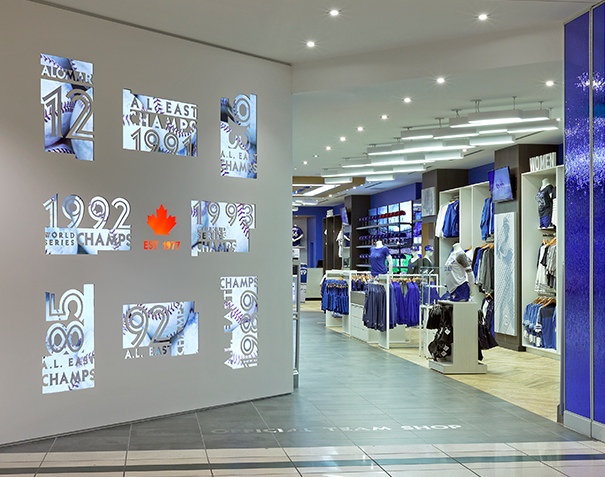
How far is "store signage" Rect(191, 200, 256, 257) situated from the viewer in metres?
6.87

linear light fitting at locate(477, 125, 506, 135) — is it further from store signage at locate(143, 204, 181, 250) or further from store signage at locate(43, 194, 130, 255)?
store signage at locate(43, 194, 130, 255)

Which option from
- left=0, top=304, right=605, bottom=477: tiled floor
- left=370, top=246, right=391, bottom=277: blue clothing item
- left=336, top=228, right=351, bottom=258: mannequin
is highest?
left=336, top=228, right=351, bottom=258: mannequin

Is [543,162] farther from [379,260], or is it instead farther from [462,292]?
[379,260]

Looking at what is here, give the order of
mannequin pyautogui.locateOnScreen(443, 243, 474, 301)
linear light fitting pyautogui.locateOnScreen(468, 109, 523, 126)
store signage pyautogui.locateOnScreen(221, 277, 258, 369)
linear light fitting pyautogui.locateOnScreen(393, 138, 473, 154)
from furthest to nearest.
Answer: linear light fitting pyautogui.locateOnScreen(393, 138, 473, 154)
mannequin pyautogui.locateOnScreen(443, 243, 474, 301)
linear light fitting pyautogui.locateOnScreen(468, 109, 523, 126)
store signage pyautogui.locateOnScreen(221, 277, 258, 369)

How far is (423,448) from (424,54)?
3655 mm

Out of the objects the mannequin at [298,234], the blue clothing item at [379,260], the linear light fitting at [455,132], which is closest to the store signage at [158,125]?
the linear light fitting at [455,132]

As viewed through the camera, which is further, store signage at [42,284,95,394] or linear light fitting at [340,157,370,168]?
linear light fitting at [340,157,370,168]

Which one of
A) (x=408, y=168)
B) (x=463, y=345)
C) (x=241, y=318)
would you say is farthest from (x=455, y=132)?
(x=408, y=168)

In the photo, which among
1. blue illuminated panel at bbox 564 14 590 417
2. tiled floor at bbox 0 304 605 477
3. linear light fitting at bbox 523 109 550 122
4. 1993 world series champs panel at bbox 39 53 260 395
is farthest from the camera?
linear light fitting at bbox 523 109 550 122

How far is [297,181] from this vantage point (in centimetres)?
1625

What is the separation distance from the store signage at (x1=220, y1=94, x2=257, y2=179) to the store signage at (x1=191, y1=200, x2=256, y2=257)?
33cm

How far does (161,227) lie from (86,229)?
0.72m

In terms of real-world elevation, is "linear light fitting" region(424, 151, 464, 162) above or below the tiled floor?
above

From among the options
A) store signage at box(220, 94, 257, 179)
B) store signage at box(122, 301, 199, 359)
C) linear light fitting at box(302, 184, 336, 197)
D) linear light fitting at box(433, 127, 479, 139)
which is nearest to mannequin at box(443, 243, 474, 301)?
linear light fitting at box(433, 127, 479, 139)
